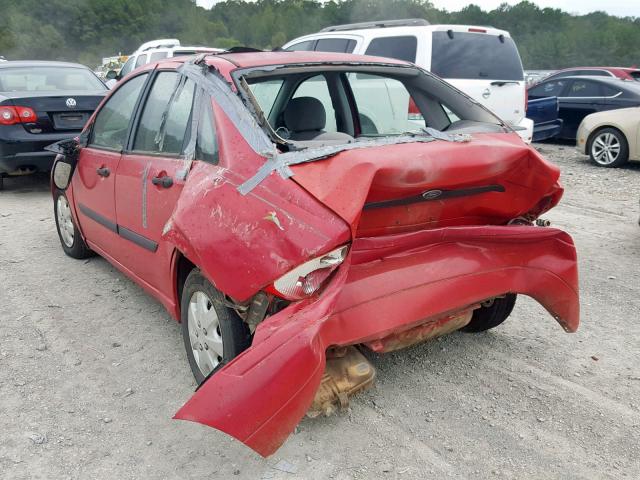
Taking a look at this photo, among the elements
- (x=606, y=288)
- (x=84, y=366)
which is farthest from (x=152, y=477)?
(x=606, y=288)

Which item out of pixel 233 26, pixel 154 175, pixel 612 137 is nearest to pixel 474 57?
pixel 612 137

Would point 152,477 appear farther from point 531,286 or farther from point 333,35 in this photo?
point 333,35

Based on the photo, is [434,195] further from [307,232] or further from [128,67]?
[128,67]

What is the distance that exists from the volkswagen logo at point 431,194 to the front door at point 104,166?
2026 mm

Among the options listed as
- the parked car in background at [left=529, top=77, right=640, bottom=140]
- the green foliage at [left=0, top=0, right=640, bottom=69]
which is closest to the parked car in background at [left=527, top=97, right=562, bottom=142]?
the parked car in background at [left=529, top=77, right=640, bottom=140]

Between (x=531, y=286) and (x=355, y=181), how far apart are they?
1.21 metres

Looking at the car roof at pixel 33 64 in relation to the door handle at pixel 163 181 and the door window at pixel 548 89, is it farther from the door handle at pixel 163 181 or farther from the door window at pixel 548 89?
the door window at pixel 548 89

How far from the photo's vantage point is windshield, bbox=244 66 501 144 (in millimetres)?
3293

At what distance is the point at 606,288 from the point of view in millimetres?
4359

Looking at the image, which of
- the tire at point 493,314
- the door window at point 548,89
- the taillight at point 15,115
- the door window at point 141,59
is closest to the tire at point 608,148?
the door window at point 548,89

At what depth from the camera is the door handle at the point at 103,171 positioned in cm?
371

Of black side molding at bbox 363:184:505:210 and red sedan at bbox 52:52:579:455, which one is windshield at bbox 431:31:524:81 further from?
black side molding at bbox 363:184:505:210

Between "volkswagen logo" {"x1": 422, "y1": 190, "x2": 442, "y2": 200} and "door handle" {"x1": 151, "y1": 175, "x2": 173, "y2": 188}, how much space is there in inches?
50.1

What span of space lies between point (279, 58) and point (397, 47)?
4121 millimetres
